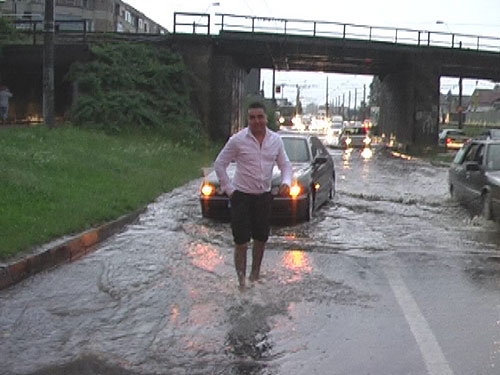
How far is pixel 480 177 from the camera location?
11703mm

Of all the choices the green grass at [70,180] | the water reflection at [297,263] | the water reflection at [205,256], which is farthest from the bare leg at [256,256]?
the green grass at [70,180]

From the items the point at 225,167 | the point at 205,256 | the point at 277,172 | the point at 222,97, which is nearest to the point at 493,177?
the point at 277,172

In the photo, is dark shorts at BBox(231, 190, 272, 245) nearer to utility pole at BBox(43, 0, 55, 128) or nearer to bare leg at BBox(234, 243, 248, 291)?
bare leg at BBox(234, 243, 248, 291)

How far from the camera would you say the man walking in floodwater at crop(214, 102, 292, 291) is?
6.35 metres

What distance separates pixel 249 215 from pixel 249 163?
0.51 m

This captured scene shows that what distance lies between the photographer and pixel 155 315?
19.0ft

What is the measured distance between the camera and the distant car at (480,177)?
35.7 ft

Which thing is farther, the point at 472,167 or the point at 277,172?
the point at 472,167

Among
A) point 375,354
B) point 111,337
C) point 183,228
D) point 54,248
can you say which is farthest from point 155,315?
point 183,228

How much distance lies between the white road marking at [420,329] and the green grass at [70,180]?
412cm

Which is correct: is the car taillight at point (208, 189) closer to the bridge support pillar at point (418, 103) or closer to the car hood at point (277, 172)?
the car hood at point (277, 172)

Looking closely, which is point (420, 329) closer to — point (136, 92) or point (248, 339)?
point (248, 339)

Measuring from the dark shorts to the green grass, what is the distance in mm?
2588

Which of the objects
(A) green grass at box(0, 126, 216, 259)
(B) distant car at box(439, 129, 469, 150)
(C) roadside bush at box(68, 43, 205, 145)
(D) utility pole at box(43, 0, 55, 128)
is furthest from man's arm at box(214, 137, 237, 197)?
(B) distant car at box(439, 129, 469, 150)
